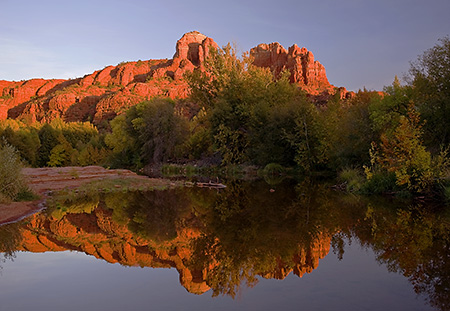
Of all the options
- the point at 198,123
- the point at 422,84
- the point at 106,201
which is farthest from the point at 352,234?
the point at 198,123

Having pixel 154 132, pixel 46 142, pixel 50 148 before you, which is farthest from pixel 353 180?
pixel 46 142

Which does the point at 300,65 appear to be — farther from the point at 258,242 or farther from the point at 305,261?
the point at 305,261

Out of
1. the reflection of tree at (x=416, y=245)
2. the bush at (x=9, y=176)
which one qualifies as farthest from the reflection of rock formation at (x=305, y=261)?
the bush at (x=9, y=176)

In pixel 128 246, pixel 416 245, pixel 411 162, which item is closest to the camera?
pixel 416 245

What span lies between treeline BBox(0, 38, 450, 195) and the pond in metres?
3.87

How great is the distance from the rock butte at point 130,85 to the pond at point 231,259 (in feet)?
349

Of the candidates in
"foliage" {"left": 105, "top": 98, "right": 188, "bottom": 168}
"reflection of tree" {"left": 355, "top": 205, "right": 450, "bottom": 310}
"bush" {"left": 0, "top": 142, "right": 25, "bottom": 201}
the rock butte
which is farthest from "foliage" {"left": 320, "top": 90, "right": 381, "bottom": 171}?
the rock butte

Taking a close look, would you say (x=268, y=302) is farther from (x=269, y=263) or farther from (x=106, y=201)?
(x=106, y=201)

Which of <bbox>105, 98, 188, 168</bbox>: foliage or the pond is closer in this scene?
the pond

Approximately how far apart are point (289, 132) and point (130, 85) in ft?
383

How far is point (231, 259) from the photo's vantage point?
24.2 feet

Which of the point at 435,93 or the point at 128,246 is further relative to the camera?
the point at 435,93

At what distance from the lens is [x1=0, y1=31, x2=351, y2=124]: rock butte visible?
12910 centimetres

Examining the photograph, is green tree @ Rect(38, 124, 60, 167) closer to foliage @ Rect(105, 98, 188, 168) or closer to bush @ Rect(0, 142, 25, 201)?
foliage @ Rect(105, 98, 188, 168)
